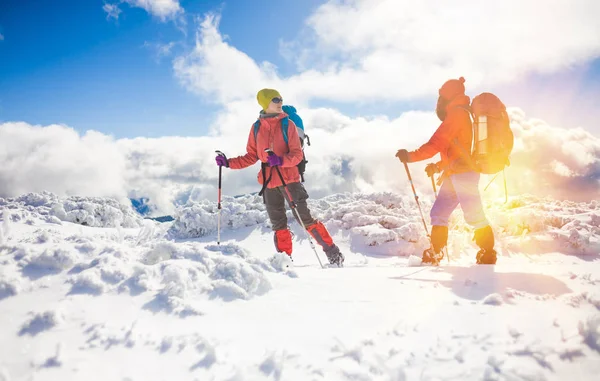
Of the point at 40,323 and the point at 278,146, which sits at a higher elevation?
the point at 278,146

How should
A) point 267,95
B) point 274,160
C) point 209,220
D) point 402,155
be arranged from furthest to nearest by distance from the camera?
point 209,220 → point 267,95 → point 274,160 → point 402,155

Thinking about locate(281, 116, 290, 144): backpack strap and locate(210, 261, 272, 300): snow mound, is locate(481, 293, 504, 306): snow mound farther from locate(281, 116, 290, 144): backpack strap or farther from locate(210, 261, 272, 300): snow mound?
locate(281, 116, 290, 144): backpack strap

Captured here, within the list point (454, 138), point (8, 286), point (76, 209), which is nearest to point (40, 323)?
point (8, 286)

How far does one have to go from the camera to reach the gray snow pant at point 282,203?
5008 millimetres

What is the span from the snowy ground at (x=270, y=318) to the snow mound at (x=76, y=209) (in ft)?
42.4

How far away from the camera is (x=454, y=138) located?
406 cm

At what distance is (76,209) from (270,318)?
1674cm

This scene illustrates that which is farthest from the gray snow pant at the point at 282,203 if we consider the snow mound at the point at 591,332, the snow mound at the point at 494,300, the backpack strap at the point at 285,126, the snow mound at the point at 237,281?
the snow mound at the point at 591,332

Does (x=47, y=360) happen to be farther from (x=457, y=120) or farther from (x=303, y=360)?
(x=457, y=120)

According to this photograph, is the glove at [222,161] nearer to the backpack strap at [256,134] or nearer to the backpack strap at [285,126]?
the backpack strap at [256,134]

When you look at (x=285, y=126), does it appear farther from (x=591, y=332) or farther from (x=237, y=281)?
(x=591, y=332)

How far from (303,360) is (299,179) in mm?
3724

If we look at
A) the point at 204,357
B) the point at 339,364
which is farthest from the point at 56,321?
the point at 339,364

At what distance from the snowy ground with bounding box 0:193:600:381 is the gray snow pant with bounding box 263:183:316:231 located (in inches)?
77.4
